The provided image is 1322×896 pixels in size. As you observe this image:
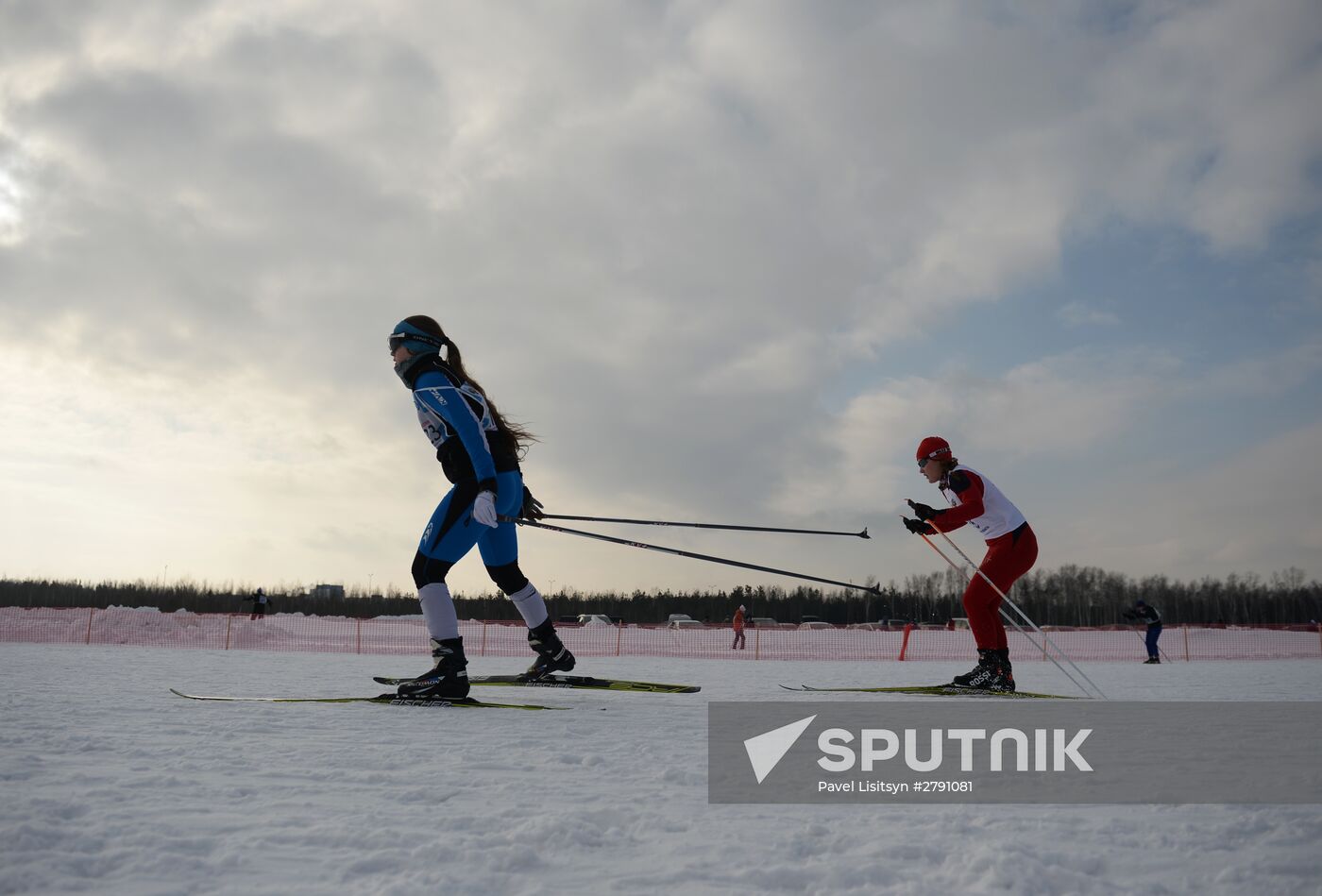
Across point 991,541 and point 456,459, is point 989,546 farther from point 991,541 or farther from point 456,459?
point 456,459

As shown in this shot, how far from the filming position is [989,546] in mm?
6293

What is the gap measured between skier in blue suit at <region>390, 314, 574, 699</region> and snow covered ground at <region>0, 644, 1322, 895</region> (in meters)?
1.57

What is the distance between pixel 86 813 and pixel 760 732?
2268 millimetres

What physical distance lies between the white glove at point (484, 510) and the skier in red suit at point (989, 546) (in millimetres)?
3085

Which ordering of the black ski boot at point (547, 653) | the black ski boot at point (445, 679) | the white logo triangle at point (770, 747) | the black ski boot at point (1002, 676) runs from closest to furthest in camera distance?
1. the white logo triangle at point (770, 747)
2. the black ski boot at point (445, 679)
3. the black ski boot at point (547, 653)
4. the black ski boot at point (1002, 676)

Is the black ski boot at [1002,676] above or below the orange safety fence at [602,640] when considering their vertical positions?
above

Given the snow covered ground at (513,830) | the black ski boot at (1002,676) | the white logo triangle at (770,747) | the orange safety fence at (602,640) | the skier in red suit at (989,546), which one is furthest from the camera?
the orange safety fence at (602,640)

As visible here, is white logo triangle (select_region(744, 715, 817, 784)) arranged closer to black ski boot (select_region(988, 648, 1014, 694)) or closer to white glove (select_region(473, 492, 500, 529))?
white glove (select_region(473, 492, 500, 529))

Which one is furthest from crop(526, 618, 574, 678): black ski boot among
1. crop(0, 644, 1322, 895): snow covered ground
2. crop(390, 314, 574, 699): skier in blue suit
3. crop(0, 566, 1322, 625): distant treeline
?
crop(0, 566, 1322, 625): distant treeline

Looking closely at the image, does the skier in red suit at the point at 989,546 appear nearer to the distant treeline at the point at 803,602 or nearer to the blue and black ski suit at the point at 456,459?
the blue and black ski suit at the point at 456,459

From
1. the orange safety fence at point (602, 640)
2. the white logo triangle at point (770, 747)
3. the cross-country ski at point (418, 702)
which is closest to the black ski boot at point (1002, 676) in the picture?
the white logo triangle at point (770, 747)

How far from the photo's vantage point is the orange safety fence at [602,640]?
19.6 metres

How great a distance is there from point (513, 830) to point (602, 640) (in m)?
23.5

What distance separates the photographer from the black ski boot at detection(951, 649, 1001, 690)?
5.98 metres
